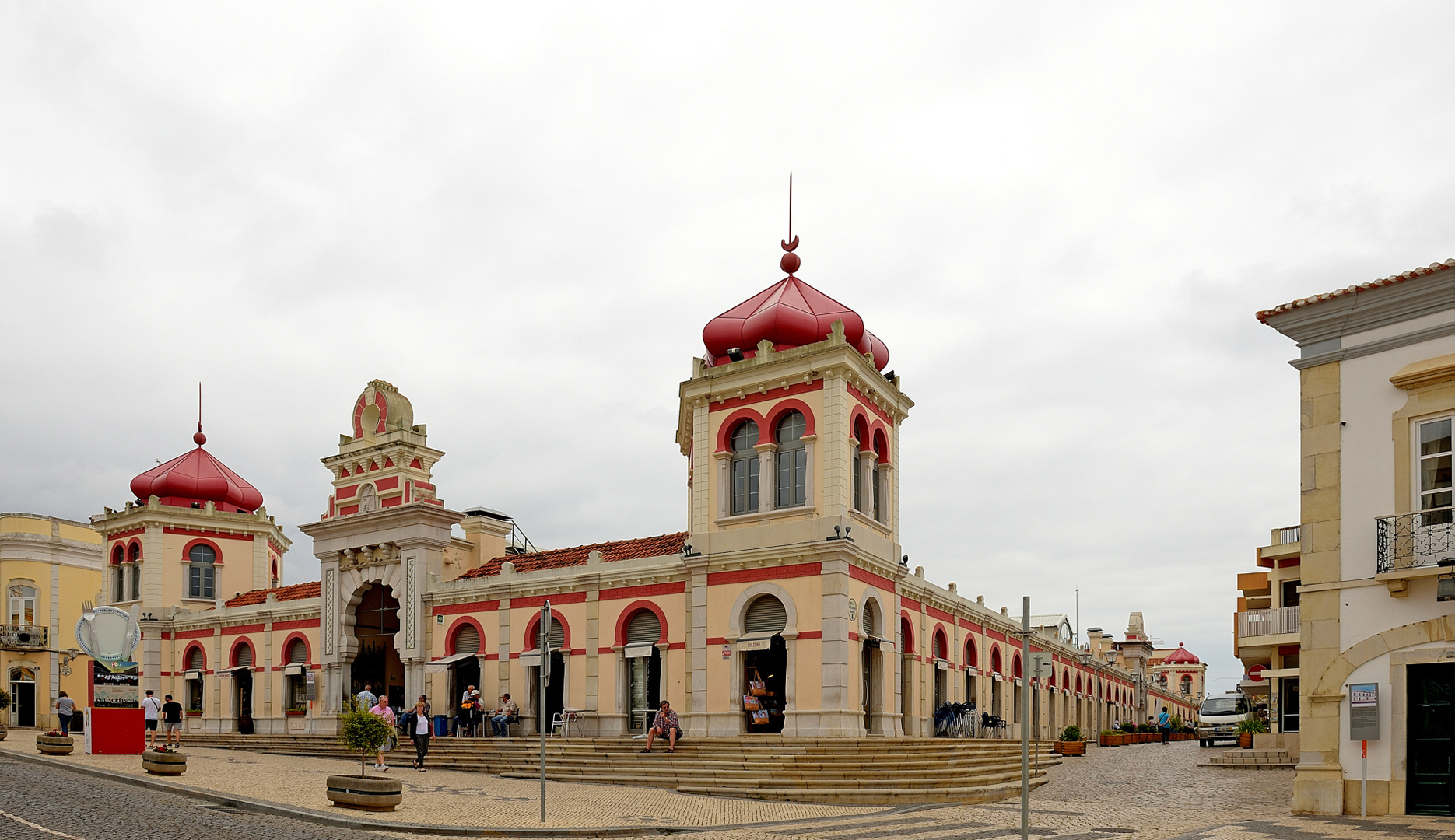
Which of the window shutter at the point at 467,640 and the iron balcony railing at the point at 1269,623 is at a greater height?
the iron balcony railing at the point at 1269,623

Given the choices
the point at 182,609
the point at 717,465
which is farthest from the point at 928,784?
the point at 182,609

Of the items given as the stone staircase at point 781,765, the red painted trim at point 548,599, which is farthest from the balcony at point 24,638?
the stone staircase at point 781,765

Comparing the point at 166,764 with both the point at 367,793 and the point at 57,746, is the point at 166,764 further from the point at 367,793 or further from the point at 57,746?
the point at 367,793

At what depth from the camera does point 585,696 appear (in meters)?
30.5

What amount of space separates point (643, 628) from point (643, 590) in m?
1.02

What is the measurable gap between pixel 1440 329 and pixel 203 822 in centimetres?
1771

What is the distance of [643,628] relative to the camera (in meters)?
30.0

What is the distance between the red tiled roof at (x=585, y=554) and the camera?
3078cm

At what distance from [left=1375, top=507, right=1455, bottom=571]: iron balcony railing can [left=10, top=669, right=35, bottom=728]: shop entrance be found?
51.5 metres

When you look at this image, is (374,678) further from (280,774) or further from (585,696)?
(280,774)

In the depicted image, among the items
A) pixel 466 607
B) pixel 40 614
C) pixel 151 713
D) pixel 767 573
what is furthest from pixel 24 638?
pixel 767 573

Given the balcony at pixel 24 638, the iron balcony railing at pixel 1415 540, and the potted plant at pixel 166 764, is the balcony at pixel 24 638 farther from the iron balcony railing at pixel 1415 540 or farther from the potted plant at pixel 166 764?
the iron balcony railing at pixel 1415 540

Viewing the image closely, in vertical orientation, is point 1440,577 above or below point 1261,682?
above

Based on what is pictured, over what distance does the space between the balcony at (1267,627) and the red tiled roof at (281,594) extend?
2849 centimetres
